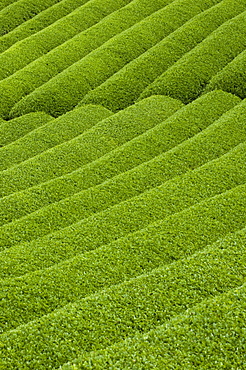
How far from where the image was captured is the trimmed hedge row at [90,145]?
749 inches

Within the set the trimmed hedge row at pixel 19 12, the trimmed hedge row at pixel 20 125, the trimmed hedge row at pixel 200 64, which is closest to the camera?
the trimmed hedge row at pixel 20 125

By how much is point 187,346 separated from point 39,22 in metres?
34.7

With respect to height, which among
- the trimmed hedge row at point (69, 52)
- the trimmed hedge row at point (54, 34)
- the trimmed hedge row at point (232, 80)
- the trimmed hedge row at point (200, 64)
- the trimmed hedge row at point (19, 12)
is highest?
the trimmed hedge row at point (19, 12)

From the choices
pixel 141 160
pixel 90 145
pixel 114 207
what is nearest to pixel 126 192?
pixel 114 207

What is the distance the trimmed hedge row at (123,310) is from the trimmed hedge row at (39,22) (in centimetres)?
2801

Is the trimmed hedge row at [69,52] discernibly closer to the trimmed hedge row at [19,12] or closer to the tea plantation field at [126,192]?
the tea plantation field at [126,192]

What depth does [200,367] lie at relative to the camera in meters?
8.58

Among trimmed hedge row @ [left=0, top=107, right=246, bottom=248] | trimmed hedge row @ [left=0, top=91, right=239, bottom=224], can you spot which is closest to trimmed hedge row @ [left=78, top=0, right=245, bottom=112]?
trimmed hedge row @ [left=0, top=91, right=239, bottom=224]

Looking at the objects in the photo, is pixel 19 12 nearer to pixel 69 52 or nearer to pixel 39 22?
pixel 39 22

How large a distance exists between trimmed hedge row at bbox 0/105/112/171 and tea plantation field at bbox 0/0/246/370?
0.28 ft

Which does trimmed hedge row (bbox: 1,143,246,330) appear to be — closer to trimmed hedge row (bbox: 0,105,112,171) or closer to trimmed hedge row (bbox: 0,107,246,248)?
trimmed hedge row (bbox: 0,107,246,248)

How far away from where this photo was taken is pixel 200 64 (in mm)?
27219

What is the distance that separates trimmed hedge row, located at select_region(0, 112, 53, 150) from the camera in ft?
78.1

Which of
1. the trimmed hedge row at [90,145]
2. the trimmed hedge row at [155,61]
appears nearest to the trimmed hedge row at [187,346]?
the trimmed hedge row at [90,145]
